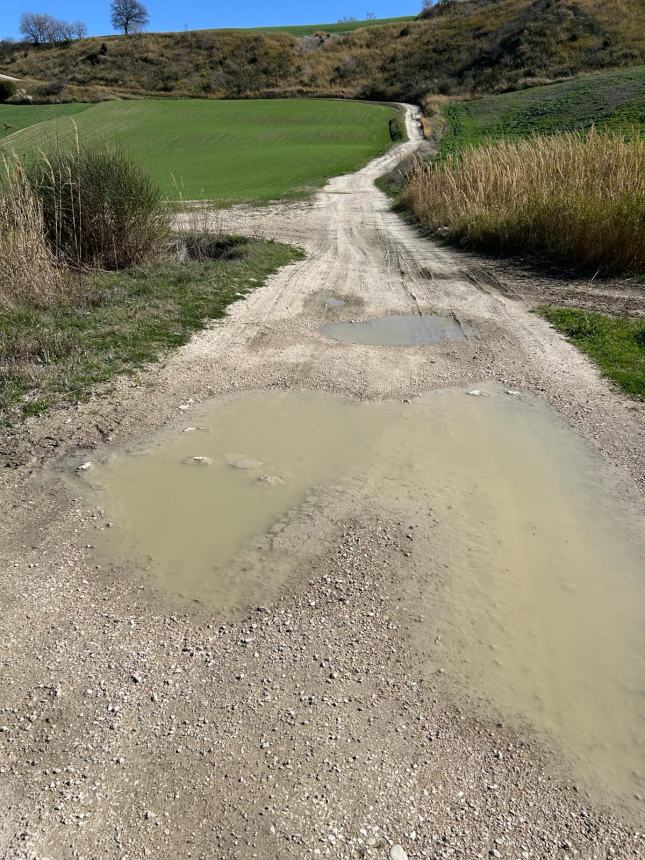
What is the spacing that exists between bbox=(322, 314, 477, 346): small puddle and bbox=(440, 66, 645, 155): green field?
20.4 metres

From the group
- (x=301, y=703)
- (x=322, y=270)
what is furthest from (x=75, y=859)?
(x=322, y=270)

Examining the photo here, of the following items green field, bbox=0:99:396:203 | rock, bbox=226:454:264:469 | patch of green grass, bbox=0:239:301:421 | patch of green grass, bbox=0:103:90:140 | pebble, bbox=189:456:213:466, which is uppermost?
patch of green grass, bbox=0:103:90:140

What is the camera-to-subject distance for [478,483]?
14.9 ft

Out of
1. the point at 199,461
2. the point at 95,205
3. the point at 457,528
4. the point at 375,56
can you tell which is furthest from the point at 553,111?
the point at 457,528

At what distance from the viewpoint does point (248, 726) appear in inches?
106

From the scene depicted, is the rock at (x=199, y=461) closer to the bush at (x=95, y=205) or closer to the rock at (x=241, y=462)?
the rock at (x=241, y=462)

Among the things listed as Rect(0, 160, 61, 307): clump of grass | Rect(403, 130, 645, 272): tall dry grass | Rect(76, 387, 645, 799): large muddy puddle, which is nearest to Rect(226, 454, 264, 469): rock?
Rect(76, 387, 645, 799): large muddy puddle

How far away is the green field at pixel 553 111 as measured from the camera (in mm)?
28172

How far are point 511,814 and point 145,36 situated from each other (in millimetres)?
84398

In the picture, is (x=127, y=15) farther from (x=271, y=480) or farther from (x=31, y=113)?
(x=271, y=480)

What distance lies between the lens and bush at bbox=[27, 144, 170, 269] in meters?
9.85

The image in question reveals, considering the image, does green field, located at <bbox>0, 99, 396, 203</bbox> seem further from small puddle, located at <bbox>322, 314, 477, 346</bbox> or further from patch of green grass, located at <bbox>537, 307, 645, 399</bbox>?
patch of green grass, located at <bbox>537, 307, 645, 399</bbox>

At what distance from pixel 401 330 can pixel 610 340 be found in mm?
2458

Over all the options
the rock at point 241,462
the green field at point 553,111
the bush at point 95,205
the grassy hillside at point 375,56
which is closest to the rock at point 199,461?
the rock at point 241,462
